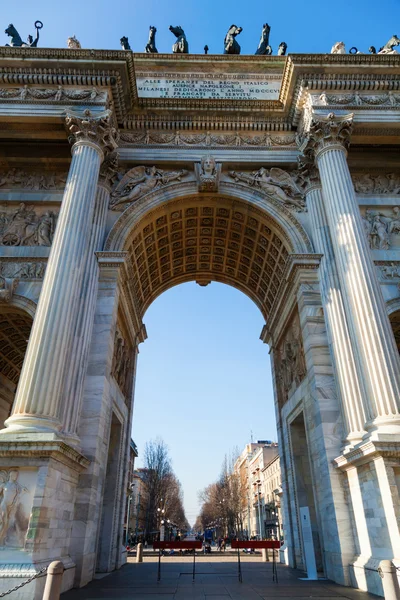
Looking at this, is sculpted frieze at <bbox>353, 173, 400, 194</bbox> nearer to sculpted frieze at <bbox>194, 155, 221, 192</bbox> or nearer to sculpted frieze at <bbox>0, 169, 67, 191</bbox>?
sculpted frieze at <bbox>194, 155, 221, 192</bbox>

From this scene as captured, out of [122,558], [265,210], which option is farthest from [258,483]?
[265,210]

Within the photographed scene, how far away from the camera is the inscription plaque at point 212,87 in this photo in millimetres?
20016

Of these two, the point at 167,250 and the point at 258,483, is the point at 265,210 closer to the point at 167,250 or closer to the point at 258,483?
the point at 167,250

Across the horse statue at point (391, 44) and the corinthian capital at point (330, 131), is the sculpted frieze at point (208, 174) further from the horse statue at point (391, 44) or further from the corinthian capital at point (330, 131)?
the horse statue at point (391, 44)

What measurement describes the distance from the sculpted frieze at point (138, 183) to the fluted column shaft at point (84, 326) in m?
0.66

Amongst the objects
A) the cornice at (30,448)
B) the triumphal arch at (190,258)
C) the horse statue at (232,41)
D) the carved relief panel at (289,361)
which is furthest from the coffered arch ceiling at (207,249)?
the horse statue at (232,41)

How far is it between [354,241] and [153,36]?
57.8 ft

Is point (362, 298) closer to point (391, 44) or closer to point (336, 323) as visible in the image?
point (336, 323)

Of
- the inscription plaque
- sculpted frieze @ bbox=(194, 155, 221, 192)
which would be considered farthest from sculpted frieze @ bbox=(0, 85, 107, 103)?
sculpted frieze @ bbox=(194, 155, 221, 192)

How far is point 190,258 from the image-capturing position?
22.9 metres

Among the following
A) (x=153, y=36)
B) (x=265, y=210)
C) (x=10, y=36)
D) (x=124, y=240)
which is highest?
(x=153, y=36)

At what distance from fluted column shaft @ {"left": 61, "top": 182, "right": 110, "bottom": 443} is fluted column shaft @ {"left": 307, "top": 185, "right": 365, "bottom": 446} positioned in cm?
803

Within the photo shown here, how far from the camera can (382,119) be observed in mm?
16781

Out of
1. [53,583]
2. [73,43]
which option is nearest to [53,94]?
[73,43]
